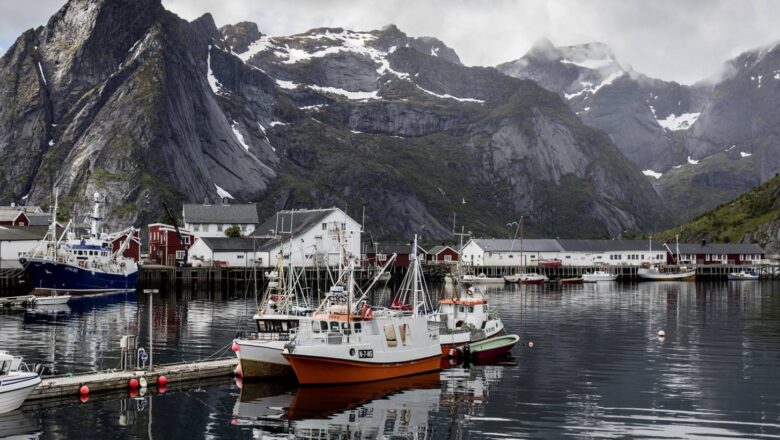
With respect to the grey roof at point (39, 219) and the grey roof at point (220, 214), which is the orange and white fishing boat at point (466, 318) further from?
the grey roof at point (39, 219)

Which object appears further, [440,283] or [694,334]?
[440,283]

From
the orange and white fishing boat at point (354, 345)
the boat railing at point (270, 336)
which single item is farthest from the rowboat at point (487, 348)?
the boat railing at point (270, 336)

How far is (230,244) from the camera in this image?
147 meters

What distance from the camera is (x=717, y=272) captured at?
190m

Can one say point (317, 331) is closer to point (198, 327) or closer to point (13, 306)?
point (198, 327)

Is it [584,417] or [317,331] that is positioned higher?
[317,331]

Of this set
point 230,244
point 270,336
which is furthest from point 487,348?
point 230,244

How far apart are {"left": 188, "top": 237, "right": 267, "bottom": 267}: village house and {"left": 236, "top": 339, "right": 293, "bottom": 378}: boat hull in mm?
93544

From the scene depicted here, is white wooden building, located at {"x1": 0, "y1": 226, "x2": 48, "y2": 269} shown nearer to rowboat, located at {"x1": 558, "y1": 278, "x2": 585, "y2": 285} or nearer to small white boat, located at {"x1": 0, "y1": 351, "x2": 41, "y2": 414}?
small white boat, located at {"x1": 0, "y1": 351, "x2": 41, "y2": 414}

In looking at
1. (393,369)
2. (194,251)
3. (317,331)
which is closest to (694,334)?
(393,369)

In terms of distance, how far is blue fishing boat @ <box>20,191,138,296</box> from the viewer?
109m

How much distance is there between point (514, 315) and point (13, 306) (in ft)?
183

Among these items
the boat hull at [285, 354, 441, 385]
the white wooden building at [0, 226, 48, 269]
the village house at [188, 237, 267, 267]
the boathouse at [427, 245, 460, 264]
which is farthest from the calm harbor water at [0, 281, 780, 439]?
the boathouse at [427, 245, 460, 264]

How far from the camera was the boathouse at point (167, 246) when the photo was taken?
6097 inches
